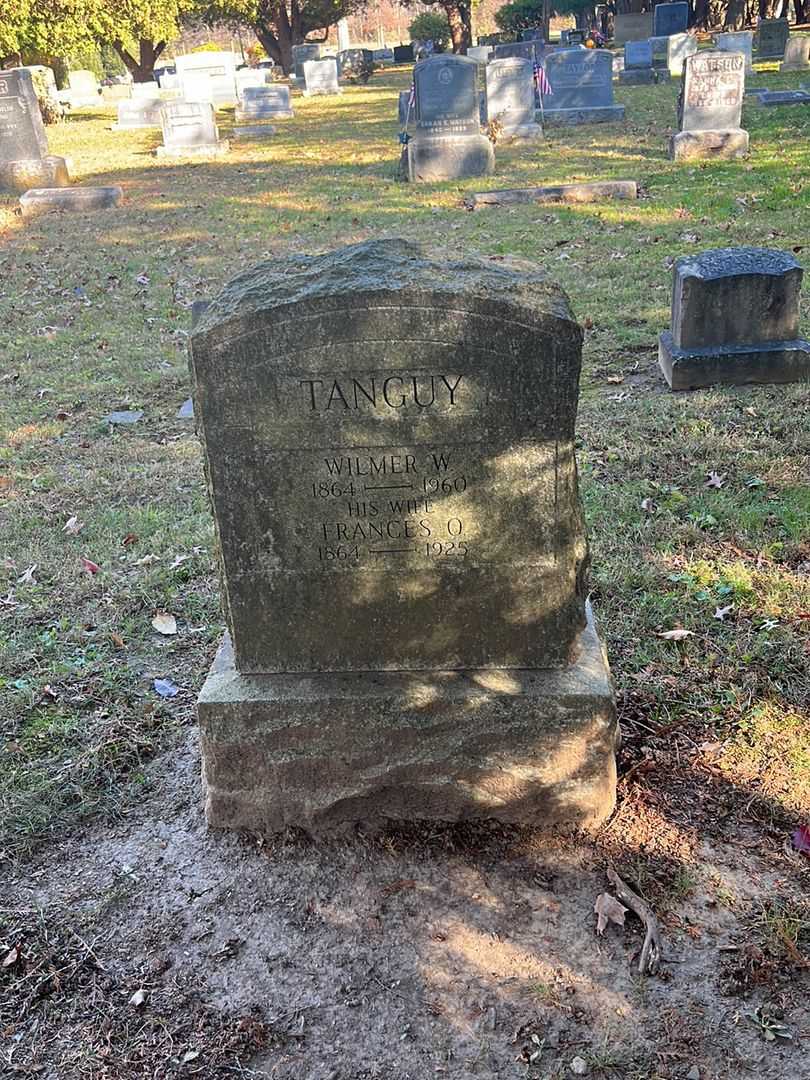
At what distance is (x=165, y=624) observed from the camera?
14.5ft

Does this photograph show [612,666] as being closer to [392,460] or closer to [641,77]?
[392,460]

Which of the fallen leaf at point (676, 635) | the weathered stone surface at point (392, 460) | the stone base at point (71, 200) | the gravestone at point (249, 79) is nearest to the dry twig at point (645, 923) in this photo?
the weathered stone surface at point (392, 460)

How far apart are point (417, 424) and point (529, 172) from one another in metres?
14.2

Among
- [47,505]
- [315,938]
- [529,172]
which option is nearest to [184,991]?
[315,938]

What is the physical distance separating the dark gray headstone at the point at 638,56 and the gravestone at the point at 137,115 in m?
14.0

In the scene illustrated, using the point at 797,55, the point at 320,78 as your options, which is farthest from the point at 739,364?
the point at 320,78

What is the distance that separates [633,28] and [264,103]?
18.6 metres

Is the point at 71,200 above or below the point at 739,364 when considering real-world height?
above

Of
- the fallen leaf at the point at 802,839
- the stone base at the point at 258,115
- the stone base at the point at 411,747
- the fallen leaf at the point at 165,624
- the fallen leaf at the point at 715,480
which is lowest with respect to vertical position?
the fallen leaf at the point at 165,624

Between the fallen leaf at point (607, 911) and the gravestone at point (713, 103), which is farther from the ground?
the gravestone at point (713, 103)

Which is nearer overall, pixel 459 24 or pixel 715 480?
pixel 715 480

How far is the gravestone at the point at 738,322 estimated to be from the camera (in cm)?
650

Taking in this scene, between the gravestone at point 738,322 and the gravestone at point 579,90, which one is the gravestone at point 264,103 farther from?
the gravestone at point 738,322

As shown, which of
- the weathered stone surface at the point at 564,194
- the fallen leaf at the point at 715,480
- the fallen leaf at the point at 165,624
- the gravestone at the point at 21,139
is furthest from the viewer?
the gravestone at the point at 21,139
